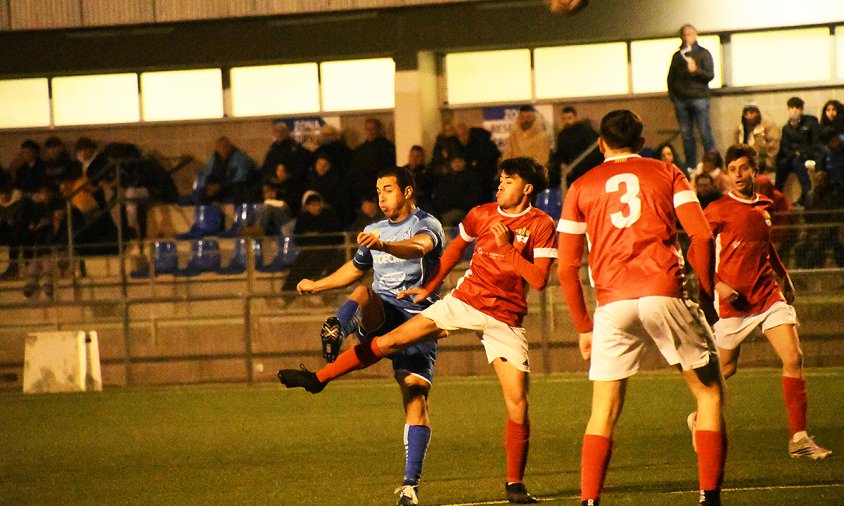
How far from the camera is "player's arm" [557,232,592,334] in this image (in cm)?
593

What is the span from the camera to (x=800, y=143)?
16.4 metres

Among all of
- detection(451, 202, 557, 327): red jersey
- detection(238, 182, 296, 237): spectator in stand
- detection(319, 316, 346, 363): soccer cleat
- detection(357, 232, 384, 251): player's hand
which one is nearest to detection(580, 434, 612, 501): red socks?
detection(451, 202, 557, 327): red jersey

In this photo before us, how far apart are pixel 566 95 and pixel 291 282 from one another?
6.03m

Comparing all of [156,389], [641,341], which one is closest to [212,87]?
[156,389]

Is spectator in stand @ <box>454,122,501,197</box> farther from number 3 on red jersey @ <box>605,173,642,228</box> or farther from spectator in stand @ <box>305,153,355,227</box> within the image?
number 3 on red jersey @ <box>605,173,642,228</box>

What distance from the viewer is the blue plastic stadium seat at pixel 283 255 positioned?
16828 millimetres

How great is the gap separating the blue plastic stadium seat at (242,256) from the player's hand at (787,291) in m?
9.37

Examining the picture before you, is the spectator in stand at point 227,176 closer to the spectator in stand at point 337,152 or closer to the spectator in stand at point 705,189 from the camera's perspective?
the spectator in stand at point 337,152

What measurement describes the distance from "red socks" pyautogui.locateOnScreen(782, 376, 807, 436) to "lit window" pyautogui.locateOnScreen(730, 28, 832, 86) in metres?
11.5

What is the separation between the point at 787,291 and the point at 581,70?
11671 mm

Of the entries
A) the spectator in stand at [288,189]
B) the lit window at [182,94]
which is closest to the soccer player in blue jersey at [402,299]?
the spectator in stand at [288,189]

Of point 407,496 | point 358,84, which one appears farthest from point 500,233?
point 358,84

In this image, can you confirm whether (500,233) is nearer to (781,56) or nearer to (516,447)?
(516,447)

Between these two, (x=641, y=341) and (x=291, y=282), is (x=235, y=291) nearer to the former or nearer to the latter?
(x=291, y=282)
